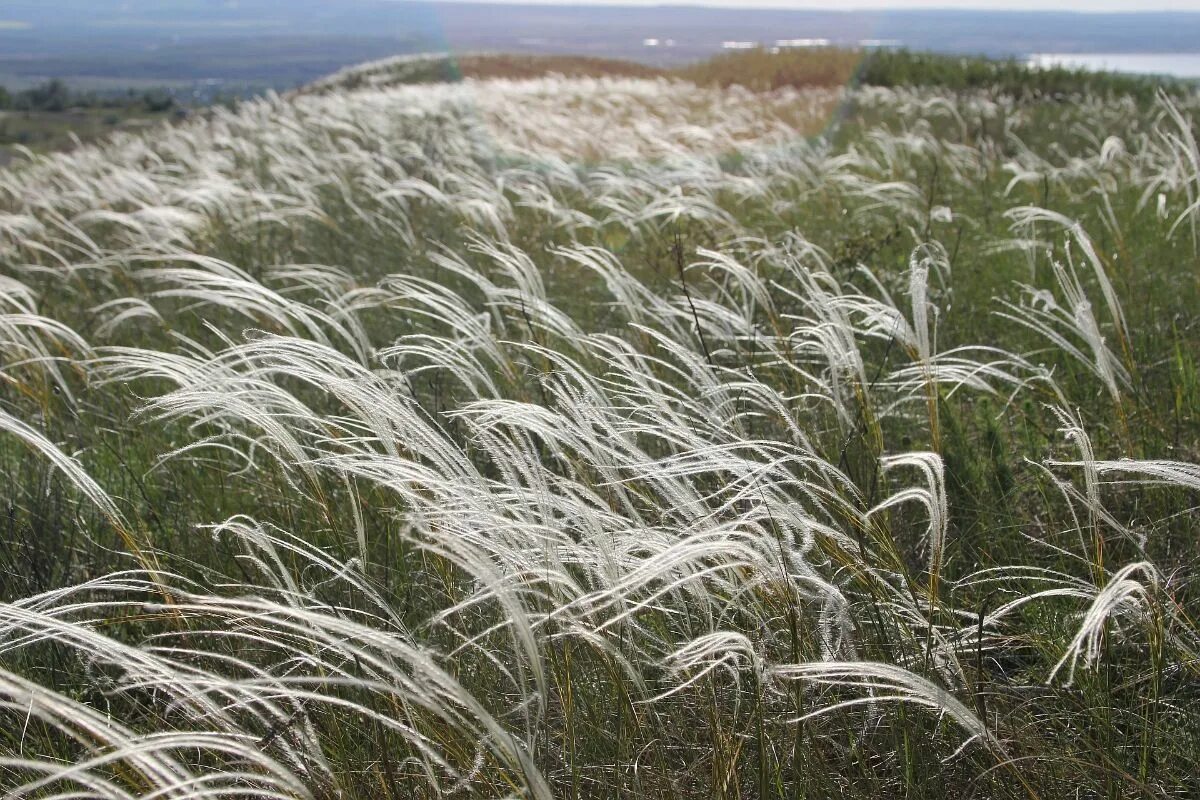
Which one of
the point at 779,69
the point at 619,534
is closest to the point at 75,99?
the point at 779,69

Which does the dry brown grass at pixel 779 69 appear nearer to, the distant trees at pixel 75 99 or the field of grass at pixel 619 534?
the distant trees at pixel 75 99

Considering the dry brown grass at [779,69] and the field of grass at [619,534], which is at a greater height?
the dry brown grass at [779,69]

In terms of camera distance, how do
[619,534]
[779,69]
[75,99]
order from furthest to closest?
[75,99]
[779,69]
[619,534]

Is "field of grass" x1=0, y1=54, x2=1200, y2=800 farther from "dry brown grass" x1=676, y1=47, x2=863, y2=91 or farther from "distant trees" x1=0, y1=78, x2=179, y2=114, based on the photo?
"distant trees" x1=0, y1=78, x2=179, y2=114

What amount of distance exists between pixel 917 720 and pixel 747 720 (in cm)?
27

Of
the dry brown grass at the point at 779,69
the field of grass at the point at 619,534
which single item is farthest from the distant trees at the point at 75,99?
the field of grass at the point at 619,534

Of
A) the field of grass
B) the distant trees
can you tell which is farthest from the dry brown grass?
the field of grass

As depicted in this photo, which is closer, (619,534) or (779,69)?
(619,534)

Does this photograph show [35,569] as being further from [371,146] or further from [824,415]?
[371,146]

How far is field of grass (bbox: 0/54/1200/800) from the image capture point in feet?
4.31

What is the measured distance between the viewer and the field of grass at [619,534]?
131 cm

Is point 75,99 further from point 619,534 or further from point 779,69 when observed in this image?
point 619,534

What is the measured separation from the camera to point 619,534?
1.44 metres

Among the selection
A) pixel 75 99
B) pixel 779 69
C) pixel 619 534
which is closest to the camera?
pixel 619 534
